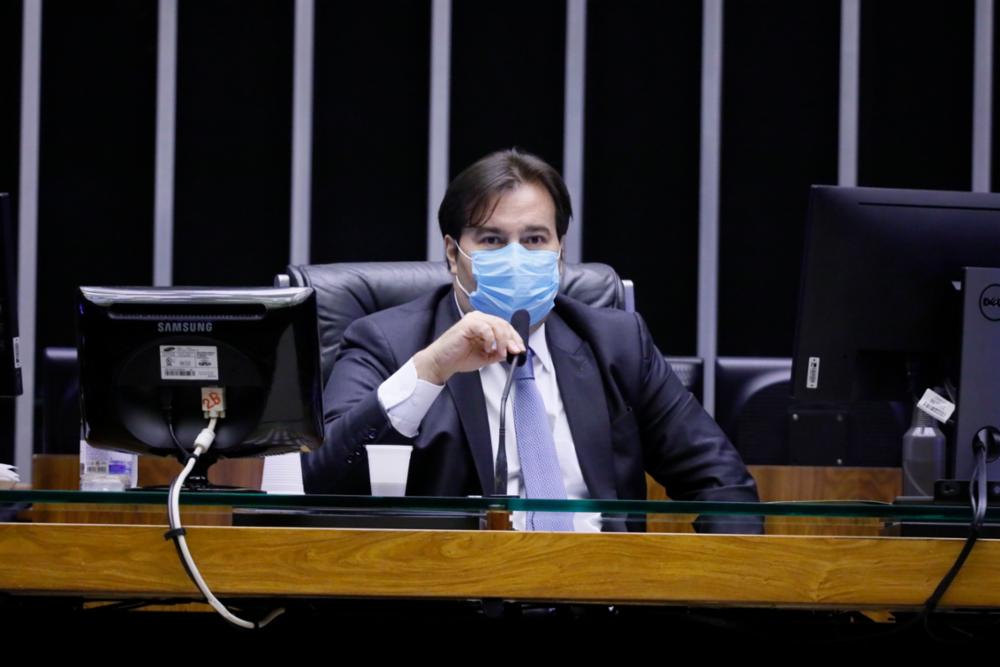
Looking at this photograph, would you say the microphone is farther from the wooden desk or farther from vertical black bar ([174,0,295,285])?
vertical black bar ([174,0,295,285])

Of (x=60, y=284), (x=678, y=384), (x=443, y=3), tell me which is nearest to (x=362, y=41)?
(x=443, y=3)

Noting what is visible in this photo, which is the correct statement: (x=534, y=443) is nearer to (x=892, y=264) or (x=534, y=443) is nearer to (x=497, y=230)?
(x=497, y=230)

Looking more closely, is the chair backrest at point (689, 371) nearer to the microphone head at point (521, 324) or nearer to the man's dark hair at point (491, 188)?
the man's dark hair at point (491, 188)

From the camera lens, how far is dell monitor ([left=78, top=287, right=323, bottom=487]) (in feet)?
5.28

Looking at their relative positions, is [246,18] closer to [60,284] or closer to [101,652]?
[60,284]

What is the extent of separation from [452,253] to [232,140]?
7.84 ft

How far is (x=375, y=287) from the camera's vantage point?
2725 mm

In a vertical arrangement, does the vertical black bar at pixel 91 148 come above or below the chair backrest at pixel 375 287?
above

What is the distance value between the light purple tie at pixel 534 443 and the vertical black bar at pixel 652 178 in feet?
8.25

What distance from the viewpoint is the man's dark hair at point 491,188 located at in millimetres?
2408

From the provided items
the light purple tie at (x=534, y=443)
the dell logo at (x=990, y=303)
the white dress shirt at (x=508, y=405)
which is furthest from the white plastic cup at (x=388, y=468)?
the dell logo at (x=990, y=303)

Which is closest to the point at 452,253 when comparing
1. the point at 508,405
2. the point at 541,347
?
the point at 541,347

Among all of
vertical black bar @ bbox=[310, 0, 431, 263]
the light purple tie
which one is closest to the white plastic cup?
the light purple tie

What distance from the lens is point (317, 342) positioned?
1.65 m
